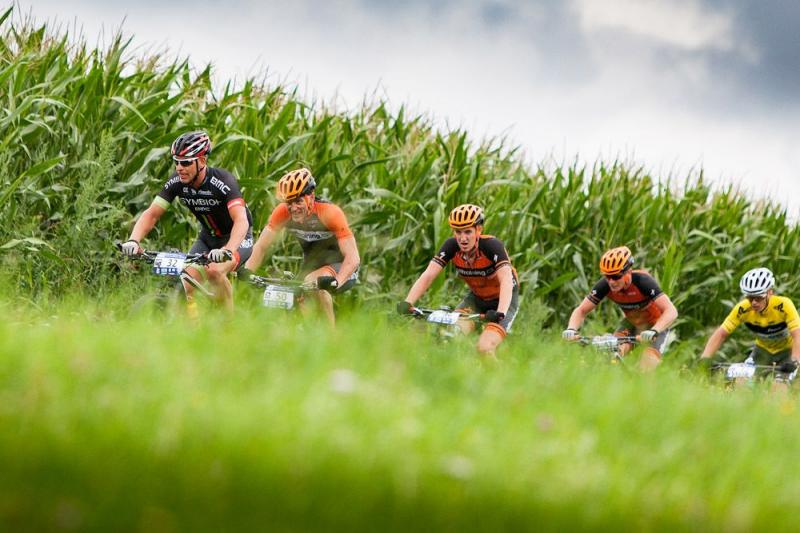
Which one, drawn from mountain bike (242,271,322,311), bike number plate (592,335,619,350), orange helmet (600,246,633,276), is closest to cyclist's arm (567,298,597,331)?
orange helmet (600,246,633,276)

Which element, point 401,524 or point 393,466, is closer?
point 401,524

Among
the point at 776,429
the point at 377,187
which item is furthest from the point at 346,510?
the point at 377,187

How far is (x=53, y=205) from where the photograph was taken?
13.7 meters

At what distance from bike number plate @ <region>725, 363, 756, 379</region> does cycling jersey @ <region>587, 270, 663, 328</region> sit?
1.51 metres

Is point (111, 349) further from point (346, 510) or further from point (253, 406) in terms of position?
point (346, 510)

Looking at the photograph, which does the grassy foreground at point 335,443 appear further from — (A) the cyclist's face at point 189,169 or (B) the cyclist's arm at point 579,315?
(B) the cyclist's arm at point 579,315

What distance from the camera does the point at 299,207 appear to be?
11648 mm

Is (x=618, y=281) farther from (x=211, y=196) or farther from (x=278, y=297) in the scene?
(x=211, y=196)

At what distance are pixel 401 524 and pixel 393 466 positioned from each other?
1.10ft

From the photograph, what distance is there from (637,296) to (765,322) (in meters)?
2.17

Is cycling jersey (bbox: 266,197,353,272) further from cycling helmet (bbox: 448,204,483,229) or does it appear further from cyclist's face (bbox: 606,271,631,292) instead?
cyclist's face (bbox: 606,271,631,292)

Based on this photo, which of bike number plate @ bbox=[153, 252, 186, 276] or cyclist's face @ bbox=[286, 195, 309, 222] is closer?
bike number plate @ bbox=[153, 252, 186, 276]

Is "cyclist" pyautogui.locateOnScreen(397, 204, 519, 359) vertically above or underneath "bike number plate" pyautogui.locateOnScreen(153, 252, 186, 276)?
above

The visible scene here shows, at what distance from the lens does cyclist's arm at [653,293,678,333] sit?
1364 centimetres
